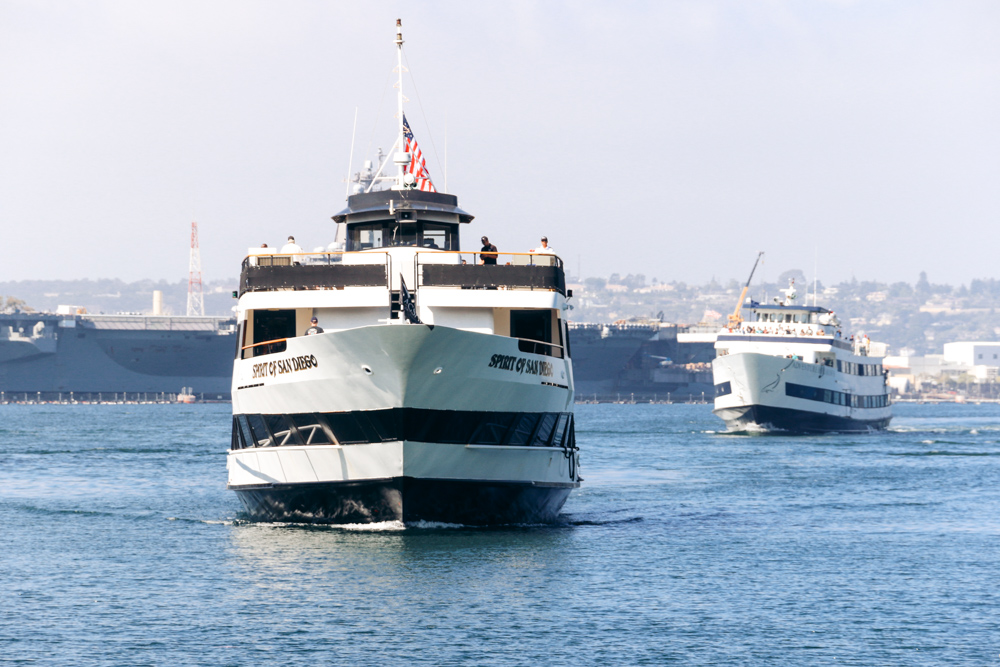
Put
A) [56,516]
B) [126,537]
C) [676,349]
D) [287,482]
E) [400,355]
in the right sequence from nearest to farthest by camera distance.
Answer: [400,355] → [287,482] → [126,537] → [56,516] → [676,349]

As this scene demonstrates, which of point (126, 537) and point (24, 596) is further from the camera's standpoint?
point (126, 537)

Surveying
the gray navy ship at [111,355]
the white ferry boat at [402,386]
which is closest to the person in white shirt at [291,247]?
the white ferry boat at [402,386]

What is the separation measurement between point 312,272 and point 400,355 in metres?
3.77

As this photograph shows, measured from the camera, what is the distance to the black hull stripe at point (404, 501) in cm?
2253

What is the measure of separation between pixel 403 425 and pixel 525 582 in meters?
3.74

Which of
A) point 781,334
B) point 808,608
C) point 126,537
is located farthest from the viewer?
point 781,334

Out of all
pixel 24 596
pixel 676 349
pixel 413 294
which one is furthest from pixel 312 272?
pixel 676 349

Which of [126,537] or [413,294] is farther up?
[413,294]

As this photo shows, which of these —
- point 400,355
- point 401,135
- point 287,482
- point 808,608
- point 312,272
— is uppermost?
point 401,135

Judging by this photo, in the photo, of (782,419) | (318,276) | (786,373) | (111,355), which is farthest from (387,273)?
(111,355)

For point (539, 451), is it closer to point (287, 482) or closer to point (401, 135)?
point (287, 482)

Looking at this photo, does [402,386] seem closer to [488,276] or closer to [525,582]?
[488,276]

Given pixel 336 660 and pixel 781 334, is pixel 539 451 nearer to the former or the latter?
pixel 336 660

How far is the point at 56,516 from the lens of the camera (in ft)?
98.5
